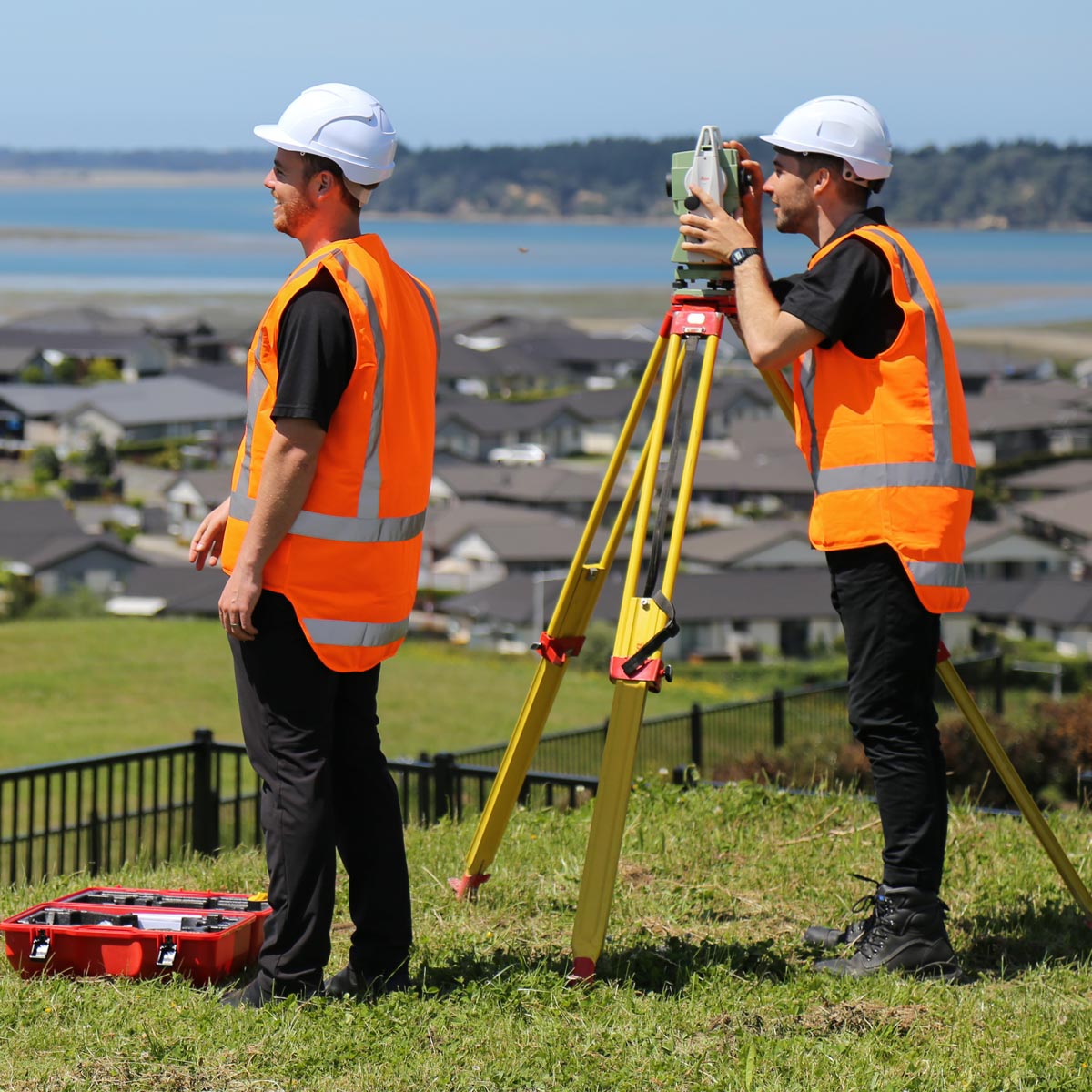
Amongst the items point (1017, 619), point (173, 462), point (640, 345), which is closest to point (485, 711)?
point (1017, 619)

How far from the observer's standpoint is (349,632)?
10.7 feet

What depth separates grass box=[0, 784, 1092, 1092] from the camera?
2914 mm

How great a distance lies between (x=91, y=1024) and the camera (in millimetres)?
3168

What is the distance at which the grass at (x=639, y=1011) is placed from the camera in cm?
291

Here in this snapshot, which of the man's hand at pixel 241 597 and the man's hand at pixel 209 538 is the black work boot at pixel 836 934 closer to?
the man's hand at pixel 241 597

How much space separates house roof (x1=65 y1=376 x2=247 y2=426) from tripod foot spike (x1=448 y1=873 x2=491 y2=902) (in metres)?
100

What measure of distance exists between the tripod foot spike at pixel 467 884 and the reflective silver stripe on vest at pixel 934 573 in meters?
1.54

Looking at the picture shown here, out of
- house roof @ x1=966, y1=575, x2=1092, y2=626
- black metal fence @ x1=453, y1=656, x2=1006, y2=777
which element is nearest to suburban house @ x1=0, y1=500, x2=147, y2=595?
house roof @ x1=966, y1=575, x2=1092, y2=626

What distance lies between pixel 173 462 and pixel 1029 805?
318 feet

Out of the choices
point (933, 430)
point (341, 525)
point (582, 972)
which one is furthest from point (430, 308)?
point (582, 972)

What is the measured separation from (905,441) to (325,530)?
4.36 feet

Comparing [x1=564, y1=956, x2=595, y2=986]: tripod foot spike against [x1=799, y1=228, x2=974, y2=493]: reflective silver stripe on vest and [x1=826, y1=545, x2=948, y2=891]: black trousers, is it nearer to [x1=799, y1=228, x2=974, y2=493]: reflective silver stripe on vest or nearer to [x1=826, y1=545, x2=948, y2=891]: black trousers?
[x1=826, y1=545, x2=948, y2=891]: black trousers

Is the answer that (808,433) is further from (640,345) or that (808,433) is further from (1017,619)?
(640,345)

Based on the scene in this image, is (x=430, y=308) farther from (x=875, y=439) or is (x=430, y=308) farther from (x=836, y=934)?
(x=836, y=934)
